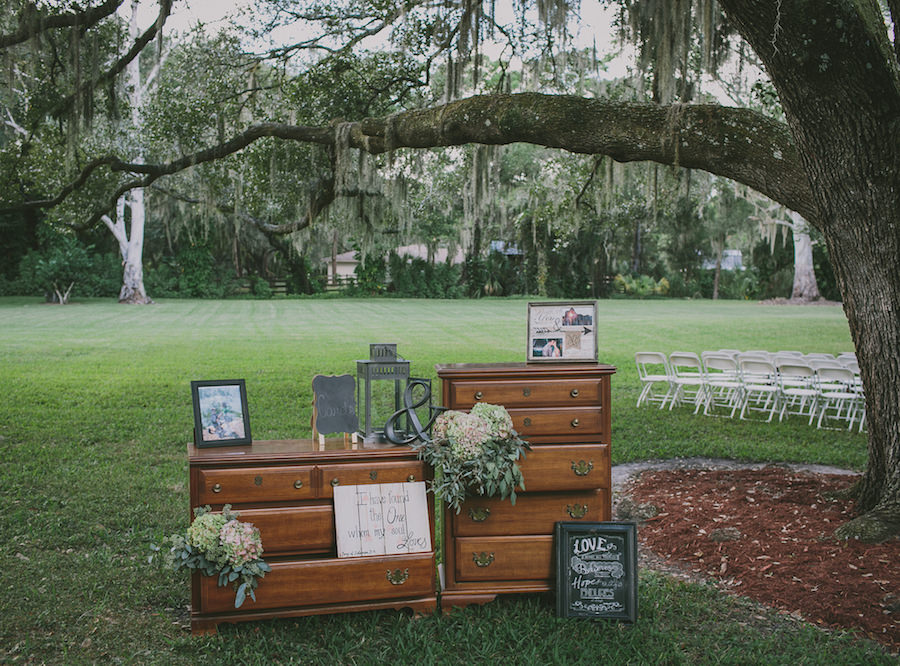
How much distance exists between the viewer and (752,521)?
5094mm

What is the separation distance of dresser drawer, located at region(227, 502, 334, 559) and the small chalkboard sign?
37cm

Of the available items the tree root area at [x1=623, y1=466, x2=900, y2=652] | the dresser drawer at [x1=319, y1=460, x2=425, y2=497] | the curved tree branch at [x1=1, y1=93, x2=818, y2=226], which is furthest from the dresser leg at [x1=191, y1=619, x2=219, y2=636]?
the curved tree branch at [x1=1, y1=93, x2=818, y2=226]

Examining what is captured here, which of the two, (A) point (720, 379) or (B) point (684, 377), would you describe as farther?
(B) point (684, 377)

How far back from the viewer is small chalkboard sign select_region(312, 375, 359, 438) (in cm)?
390

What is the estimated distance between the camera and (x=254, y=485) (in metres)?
3.67

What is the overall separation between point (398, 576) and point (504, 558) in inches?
21.0

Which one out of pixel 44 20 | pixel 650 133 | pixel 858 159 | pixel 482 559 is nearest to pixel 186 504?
pixel 482 559

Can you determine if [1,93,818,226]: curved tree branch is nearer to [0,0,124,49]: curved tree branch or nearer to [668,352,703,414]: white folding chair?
[0,0,124,49]: curved tree branch

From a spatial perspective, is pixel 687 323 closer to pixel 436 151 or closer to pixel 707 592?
pixel 436 151

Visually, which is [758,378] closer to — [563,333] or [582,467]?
[563,333]

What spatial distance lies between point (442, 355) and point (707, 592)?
37.8ft

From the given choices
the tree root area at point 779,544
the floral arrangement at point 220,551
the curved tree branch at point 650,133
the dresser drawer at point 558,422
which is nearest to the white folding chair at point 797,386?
the tree root area at point 779,544

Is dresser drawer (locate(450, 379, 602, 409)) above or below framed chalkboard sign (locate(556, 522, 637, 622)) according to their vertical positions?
above

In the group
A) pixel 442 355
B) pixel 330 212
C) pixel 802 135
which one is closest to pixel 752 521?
pixel 802 135
